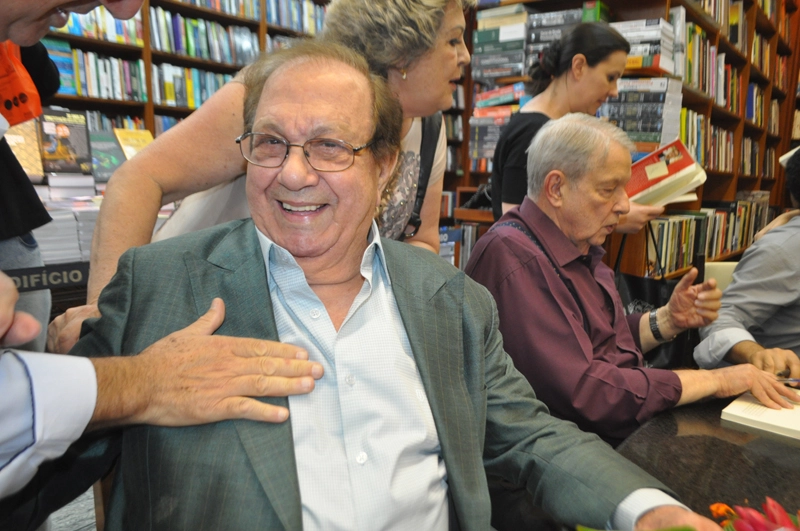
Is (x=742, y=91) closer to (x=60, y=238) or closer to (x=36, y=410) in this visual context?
(x=60, y=238)

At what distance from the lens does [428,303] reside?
45.3 inches

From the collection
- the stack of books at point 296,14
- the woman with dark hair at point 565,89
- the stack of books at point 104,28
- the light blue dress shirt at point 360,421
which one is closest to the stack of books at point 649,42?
the woman with dark hair at point 565,89

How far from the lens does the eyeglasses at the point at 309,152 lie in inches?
44.0

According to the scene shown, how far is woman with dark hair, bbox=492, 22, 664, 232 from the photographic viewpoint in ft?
7.34

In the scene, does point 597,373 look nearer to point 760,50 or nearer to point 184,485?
point 184,485

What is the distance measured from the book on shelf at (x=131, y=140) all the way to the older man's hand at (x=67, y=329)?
2.33m

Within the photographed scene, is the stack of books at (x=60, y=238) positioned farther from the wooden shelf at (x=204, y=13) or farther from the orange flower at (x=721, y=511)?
the orange flower at (x=721, y=511)

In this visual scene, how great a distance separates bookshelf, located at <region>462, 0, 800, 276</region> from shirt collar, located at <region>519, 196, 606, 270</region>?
118 centimetres

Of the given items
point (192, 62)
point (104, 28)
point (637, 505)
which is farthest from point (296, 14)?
point (637, 505)

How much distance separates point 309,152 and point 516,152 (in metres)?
1.33

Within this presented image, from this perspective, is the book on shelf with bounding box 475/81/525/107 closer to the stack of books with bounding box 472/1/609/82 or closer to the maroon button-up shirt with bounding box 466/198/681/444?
the stack of books with bounding box 472/1/609/82

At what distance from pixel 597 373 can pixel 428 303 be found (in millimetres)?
512

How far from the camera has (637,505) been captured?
2.98 feet

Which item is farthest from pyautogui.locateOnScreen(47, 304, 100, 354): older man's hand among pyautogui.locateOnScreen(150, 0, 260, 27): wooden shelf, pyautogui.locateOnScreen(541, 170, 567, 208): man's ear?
pyautogui.locateOnScreen(150, 0, 260, 27): wooden shelf
